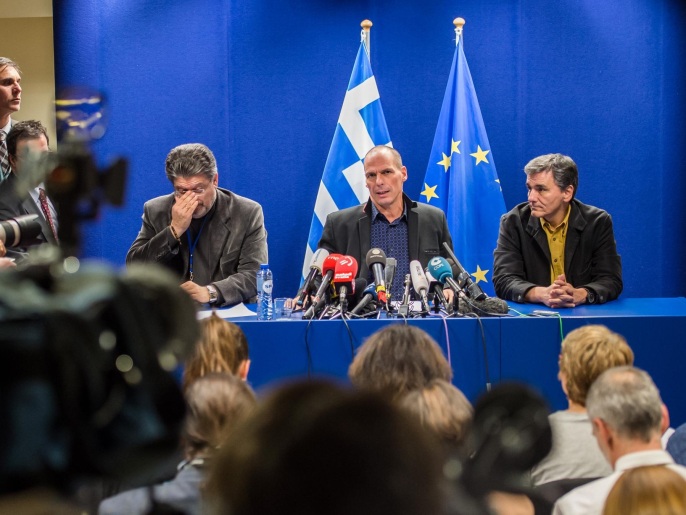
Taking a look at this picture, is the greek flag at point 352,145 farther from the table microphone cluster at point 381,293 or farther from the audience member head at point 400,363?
the audience member head at point 400,363

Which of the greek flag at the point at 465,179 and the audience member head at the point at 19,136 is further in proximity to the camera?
the greek flag at the point at 465,179

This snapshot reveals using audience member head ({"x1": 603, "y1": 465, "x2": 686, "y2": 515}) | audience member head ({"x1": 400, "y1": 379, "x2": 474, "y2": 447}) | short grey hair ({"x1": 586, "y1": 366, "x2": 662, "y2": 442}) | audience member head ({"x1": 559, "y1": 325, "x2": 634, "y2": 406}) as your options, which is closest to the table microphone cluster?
audience member head ({"x1": 559, "y1": 325, "x2": 634, "y2": 406})

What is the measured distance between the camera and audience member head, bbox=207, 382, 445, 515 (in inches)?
20.1

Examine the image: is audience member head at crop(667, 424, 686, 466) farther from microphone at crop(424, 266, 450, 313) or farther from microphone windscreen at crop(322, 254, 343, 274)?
microphone windscreen at crop(322, 254, 343, 274)

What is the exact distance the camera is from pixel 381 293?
11.0 ft

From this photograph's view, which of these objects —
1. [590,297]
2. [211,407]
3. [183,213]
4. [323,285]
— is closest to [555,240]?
[590,297]

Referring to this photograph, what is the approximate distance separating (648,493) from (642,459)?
0.92ft

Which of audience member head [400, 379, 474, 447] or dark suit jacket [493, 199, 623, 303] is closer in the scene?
audience member head [400, 379, 474, 447]

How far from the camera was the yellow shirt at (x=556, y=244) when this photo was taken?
4.03m

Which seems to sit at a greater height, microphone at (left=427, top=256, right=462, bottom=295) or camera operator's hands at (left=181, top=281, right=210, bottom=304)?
microphone at (left=427, top=256, right=462, bottom=295)

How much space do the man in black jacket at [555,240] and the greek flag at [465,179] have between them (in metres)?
0.98

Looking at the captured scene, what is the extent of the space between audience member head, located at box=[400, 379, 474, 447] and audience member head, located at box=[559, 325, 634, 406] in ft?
2.38

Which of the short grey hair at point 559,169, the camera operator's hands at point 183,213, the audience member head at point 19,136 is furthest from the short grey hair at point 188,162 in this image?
the short grey hair at point 559,169

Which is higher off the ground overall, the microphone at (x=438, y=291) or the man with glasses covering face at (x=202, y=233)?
the man with glasses covering face at (x=202, y=233)
